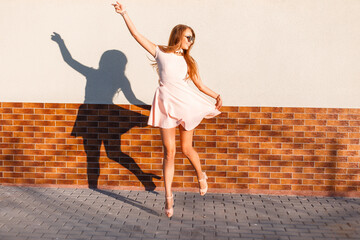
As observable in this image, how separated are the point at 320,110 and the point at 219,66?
135 centimetres

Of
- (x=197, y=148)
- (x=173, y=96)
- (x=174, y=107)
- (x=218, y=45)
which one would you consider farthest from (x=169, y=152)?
(x=218, y=45)

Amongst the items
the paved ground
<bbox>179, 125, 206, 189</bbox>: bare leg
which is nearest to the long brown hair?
<bbox>179, 125, 206, 189</bbox>: bare leg

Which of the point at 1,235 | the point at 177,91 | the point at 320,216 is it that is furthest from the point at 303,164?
the point at 1,235

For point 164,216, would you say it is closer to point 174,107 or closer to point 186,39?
point 174,107

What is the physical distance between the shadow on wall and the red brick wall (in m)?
0.01

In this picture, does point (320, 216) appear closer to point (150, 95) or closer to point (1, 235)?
point (150, 95)

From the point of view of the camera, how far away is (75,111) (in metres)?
6.20

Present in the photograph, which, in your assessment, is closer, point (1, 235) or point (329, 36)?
point (1, 235)

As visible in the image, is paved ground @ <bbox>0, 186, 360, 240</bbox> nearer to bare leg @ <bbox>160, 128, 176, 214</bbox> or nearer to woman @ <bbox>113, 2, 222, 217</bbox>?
bare leg @ <bbox>160, 128, 176, 214</bbox>

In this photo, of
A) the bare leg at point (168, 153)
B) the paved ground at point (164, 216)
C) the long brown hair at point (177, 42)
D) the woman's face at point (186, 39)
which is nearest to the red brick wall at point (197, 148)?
the paved ground at point (164, 216)

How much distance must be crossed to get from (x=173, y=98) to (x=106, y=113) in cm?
142

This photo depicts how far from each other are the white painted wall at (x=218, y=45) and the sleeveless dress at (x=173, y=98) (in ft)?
3.23

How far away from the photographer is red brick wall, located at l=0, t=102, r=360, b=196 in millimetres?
6000

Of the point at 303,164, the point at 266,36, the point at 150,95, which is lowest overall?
the point at 303,164
